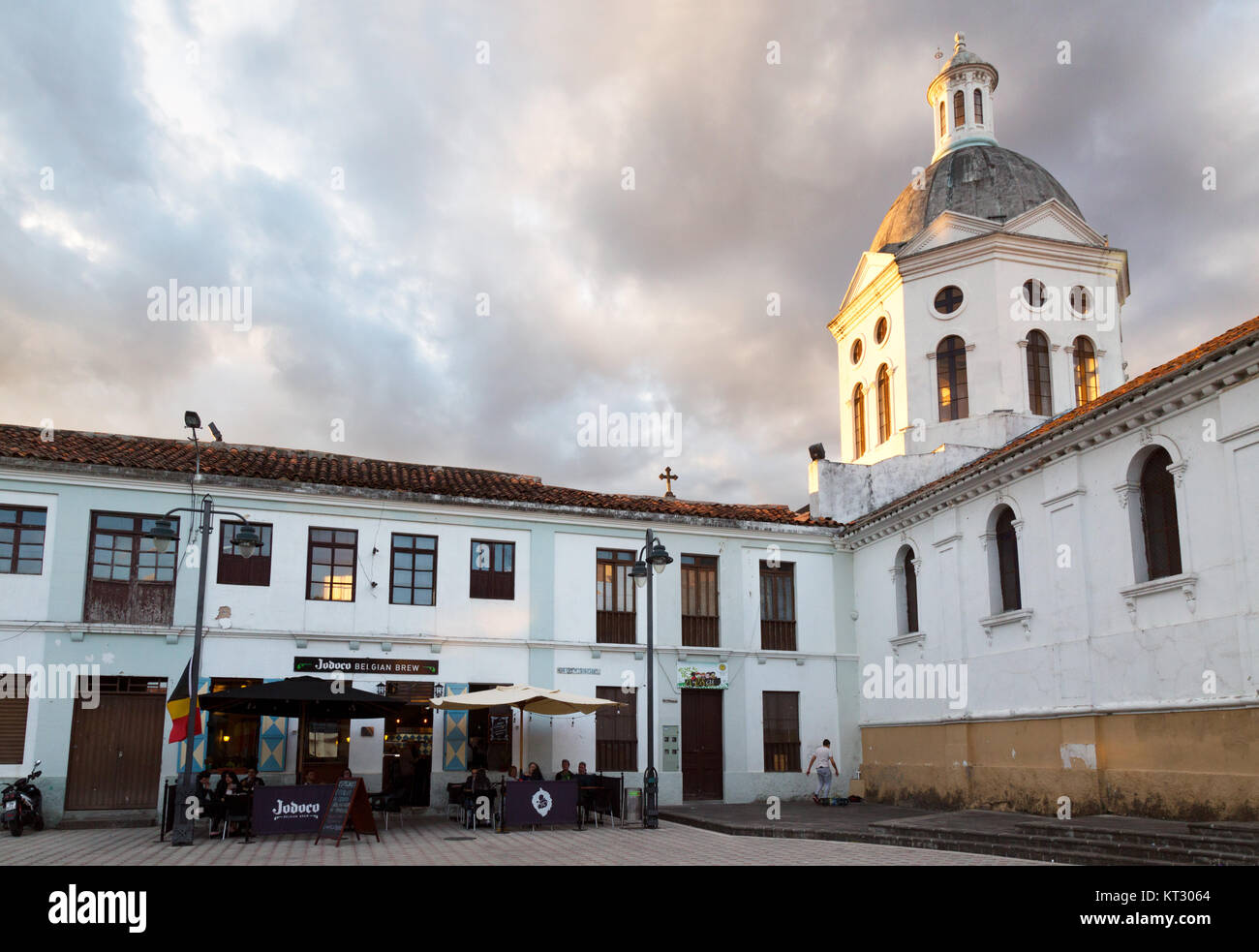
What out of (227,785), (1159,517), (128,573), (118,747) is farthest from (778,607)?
(118,747)

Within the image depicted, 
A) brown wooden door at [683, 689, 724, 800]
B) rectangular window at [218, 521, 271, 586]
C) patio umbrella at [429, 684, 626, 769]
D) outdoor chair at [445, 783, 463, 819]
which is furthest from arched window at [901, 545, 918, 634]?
rectangular window at [218, 521, 271, 586]

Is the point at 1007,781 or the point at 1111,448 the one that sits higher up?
the point at 1111,448

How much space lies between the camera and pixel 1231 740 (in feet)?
47.5

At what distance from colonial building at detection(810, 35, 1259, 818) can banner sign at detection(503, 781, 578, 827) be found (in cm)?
774

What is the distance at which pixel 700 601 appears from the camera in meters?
25.5

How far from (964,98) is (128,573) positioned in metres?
26.0

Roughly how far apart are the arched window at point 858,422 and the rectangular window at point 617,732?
35.1 ft

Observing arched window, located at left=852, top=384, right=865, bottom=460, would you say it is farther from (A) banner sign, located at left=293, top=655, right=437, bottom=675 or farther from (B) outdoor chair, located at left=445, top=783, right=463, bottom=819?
(B) outdoor chair, located at left=445, top=783, right=463, bottom=819

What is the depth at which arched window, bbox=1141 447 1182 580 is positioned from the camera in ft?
53.8

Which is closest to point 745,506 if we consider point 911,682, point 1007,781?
point 911,682

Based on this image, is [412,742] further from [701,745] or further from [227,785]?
[701,745]

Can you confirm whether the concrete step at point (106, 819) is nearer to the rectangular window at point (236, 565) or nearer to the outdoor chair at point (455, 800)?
the rectangular window at point (236, 565)
